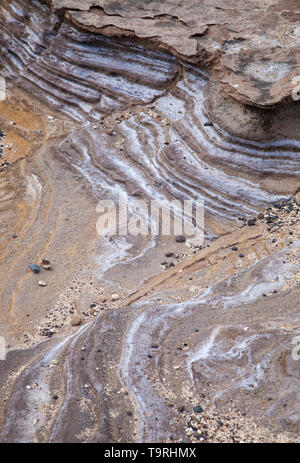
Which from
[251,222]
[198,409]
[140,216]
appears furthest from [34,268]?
[198,409]

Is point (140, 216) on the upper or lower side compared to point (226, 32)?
lower

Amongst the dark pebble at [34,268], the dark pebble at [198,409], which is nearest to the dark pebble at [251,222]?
the dark pebble at [34,268]

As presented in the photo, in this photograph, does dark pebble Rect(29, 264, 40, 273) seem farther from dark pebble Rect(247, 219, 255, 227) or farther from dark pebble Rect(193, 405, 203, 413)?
dark pebble Rect(193, 405, 203, 413)

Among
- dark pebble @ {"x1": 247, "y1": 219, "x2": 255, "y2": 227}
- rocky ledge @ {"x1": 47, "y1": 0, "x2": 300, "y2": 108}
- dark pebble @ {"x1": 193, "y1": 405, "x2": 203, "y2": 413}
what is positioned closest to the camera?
dark pebble @ {"x1": 193, "y1": 405, "x2": 203, "y2": 413}

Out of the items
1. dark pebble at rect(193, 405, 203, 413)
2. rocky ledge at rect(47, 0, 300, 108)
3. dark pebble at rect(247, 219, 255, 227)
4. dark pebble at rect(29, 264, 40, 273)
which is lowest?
dark pebble at rect(193, 405, 203, 413)

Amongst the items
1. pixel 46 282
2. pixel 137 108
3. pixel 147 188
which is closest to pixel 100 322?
pixel 46 282

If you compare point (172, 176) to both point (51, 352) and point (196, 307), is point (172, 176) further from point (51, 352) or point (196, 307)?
point (51, 352)

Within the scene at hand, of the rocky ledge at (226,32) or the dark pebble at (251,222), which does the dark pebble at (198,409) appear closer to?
the dark pebble at (251,222)

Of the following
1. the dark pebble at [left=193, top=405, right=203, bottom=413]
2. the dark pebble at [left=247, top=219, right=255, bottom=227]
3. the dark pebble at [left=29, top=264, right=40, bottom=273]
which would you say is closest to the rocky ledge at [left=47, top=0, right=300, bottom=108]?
the dark pebble at [left=247, top=219, right=255, bottom=227]

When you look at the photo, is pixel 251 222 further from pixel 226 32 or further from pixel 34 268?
pixel 226 32

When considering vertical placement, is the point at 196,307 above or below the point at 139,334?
above

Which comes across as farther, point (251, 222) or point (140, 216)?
point (140, 216)
